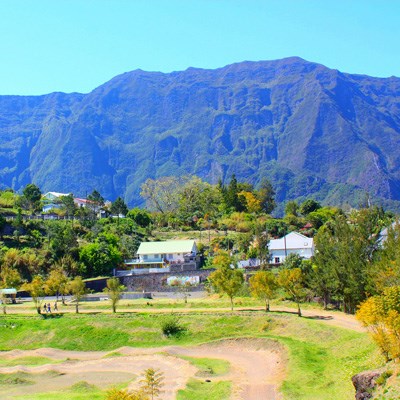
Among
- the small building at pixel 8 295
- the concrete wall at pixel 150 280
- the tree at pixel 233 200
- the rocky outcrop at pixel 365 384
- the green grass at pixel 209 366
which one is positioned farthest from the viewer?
the tree at pixel 233 200

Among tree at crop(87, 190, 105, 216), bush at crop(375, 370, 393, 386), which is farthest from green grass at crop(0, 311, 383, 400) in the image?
tree at crop(87, 190, 105, 216)

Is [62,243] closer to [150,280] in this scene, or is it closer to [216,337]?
[150,280]

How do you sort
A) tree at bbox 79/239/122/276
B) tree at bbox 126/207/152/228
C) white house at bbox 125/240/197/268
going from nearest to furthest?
tree at bbox 79/239/122/276 < white house at bbox 125/240/197/268 < tree at bbox 126/207/152/228

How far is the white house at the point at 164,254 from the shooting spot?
84.1m

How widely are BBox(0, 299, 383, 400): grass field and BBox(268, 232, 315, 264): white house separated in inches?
859

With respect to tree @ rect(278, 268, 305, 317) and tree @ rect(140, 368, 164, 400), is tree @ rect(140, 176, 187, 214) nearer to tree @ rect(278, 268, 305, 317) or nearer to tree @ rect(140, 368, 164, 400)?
tree @ rect(278, 268, 305, 317)

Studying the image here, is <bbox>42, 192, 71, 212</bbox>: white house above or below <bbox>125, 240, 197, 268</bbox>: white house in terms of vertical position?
above

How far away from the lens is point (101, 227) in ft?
306

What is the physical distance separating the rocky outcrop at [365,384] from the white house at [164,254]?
54.6m

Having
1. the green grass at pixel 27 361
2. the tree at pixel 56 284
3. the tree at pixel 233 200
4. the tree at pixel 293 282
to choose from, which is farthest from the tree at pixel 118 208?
the green grass at pixel 27 361

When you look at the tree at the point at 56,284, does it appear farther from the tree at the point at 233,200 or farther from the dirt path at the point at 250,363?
the tree at the point at 233,200

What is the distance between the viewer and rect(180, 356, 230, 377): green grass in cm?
3962

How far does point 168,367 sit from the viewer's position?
137 feet

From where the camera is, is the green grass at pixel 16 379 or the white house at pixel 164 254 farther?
the white house at pixel 164 254
